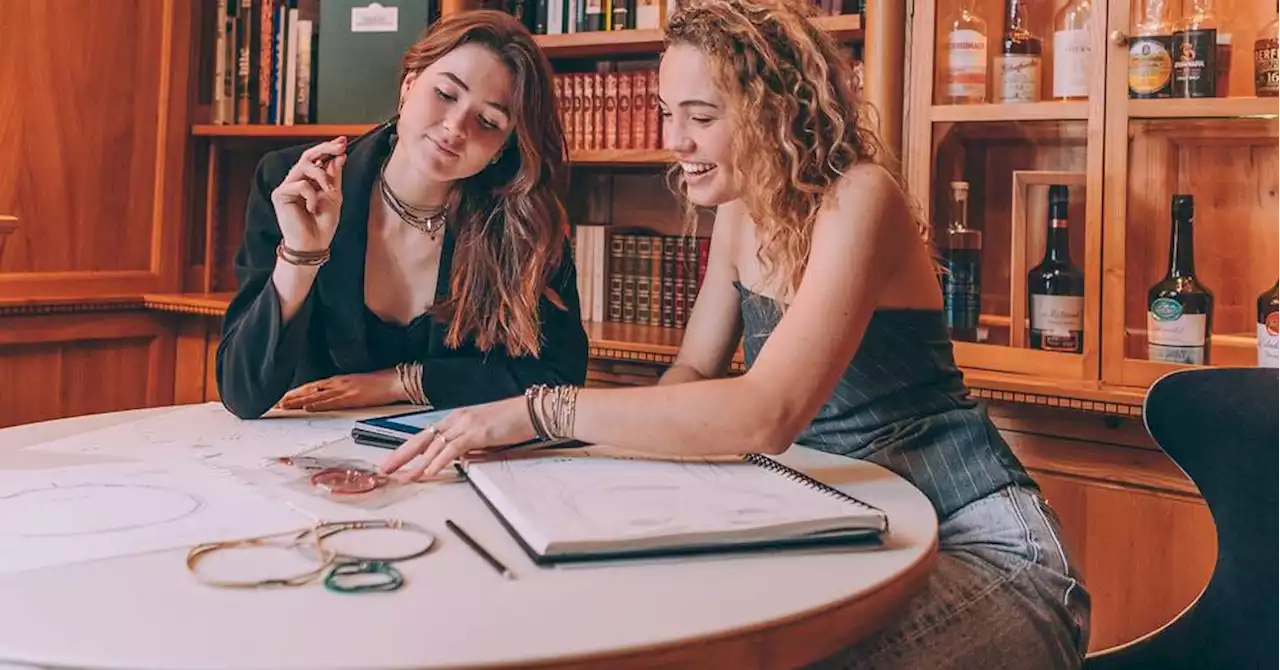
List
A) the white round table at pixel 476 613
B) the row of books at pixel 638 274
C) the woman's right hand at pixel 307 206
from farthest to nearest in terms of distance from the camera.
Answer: the row of books at pixel 638 274
the woman's right hand at pixel 307 206
the white round table at pixel 476 613

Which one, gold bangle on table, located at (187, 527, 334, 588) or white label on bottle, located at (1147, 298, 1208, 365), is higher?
white label on bottle, located at (1147, 298, 1208, 365)

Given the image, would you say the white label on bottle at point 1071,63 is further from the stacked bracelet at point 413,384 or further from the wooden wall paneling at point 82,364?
the wooden wall paneling at point 82,364

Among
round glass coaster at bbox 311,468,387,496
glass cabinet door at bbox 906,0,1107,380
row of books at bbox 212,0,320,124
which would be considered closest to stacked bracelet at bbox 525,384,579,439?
round glass coaster at bbox 311,468,387,496

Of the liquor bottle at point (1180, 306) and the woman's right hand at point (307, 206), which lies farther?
the liquor bottle at point (1180, 306)

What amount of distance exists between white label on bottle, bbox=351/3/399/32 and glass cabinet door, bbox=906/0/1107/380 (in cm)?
117

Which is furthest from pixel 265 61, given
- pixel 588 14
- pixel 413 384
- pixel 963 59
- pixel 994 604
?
pixel 994 604

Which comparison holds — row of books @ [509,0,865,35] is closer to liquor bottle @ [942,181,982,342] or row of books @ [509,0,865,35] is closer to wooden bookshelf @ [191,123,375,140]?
wooden bookshelf @ [191,123,375,140]

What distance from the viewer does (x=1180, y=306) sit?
5.82ft

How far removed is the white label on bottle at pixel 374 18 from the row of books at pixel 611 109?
40cm

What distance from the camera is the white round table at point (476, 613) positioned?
1.98 feet

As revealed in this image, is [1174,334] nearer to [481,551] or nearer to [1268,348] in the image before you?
[1268,348]

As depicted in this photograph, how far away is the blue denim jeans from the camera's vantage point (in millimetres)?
899

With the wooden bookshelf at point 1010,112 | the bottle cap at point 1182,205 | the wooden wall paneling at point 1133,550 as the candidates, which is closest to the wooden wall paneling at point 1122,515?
the wooden wall paneling at point 1133,550

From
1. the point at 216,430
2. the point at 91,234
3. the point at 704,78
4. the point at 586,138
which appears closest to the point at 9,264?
the point at 91,234
